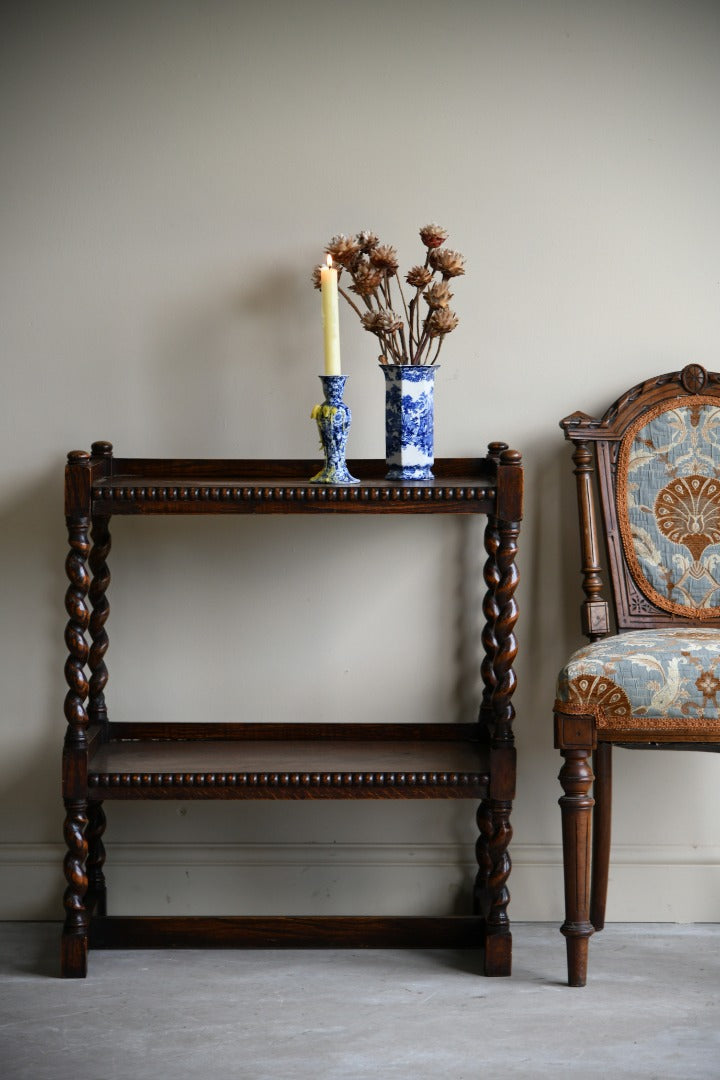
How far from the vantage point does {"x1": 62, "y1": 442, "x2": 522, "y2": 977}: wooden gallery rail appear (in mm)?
1988

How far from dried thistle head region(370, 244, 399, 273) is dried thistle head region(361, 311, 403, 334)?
0.29 ft

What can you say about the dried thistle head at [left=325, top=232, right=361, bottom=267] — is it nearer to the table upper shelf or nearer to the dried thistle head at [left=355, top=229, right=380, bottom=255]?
the dried thistle head at [left=355, top=229, right=380, bottom=255]

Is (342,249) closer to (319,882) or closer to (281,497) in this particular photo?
(281,497)

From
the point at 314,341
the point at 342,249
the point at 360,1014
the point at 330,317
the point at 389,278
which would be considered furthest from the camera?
the point at 314,341

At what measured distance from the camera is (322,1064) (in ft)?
5.73

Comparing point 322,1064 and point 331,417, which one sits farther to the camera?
point 331,417

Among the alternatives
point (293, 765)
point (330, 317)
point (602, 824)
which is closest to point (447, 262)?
point (330, 317)

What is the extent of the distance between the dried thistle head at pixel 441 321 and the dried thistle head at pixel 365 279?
0.12 metres

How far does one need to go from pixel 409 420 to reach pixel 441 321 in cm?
20

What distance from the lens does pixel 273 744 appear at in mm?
2250

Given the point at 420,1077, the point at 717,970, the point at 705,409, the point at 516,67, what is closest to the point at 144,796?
the point at 420,1077

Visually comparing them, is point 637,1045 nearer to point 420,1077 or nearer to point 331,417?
point 420,1077

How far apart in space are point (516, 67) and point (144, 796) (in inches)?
63.2

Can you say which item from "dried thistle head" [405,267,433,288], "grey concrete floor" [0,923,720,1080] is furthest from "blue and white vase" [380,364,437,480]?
"grey concrete floor" [0,923,720,1080]
